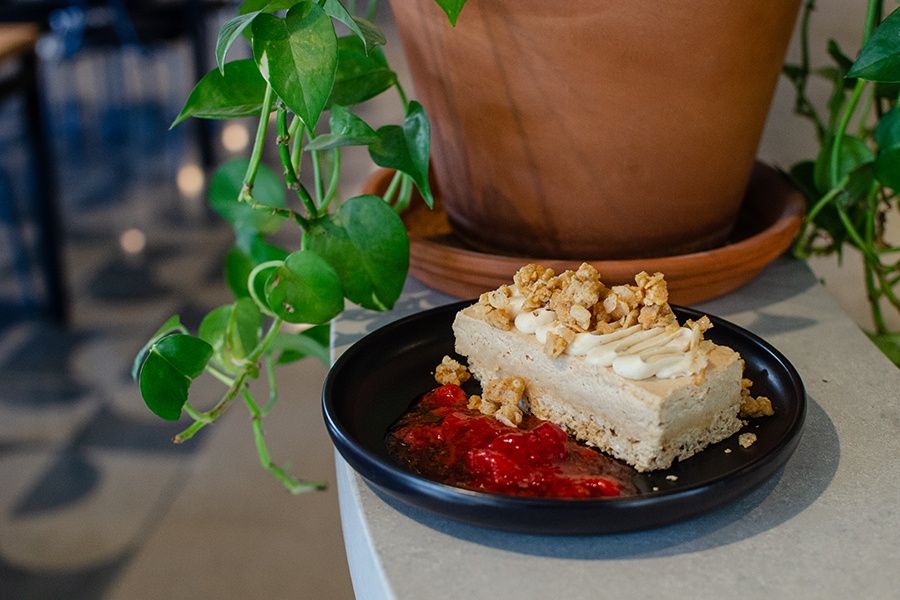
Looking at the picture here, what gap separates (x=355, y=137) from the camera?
2.22ft

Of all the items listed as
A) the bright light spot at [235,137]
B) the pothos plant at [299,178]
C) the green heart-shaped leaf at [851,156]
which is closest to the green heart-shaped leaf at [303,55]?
the pothos plant at [299,178]

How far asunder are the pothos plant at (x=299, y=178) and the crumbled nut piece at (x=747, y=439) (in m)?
0.32

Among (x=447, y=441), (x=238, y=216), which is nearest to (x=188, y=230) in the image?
(x=238, y=216)

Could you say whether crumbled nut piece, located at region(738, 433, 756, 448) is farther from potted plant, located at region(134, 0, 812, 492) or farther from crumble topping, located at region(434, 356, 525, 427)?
potted plant, located at region(134, 0, 812, 492)

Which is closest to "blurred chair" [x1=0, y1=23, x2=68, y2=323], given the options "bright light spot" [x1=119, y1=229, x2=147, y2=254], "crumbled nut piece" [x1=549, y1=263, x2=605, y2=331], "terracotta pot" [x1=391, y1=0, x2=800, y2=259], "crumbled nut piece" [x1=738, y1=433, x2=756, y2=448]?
"bright light spot" [x1=119, y1=229, x2=147, y2=254]

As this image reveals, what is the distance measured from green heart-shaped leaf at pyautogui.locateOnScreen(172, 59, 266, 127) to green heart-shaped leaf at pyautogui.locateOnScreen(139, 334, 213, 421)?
179 millimetres

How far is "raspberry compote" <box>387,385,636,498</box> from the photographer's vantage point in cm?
56

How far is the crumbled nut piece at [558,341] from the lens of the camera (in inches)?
24.2

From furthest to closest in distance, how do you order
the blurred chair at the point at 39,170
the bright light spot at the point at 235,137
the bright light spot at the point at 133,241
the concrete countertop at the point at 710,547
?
the bright light spot at the point at 235,137 → the bright light spot at the point at 133,241 → the blurred chair at the point at 39,170 → the concrete countertop at the point at 710,547

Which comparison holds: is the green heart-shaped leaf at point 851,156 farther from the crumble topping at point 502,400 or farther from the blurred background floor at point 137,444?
the crumble topping at point 502,400

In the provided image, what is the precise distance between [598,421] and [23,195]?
3.25 meters

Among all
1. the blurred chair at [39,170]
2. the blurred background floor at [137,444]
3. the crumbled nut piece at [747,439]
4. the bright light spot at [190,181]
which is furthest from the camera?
the bright light spot at [190,181]

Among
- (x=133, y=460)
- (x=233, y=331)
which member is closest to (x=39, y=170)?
(x=133, y=460)

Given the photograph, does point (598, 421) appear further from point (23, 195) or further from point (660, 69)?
point (23, 195)
